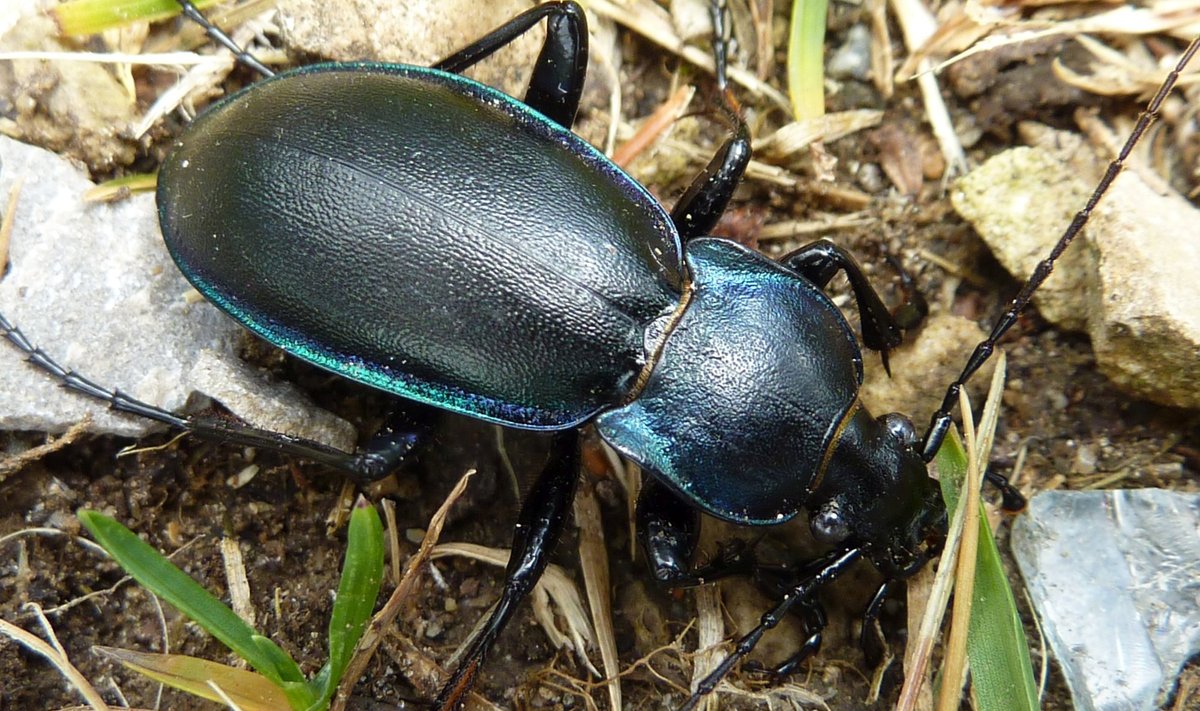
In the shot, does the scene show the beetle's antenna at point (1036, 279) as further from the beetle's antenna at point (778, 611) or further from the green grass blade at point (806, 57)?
the green grass blade at point (806, 57)

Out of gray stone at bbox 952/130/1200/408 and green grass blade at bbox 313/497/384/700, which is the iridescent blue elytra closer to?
green grass blade at bbox 313/497/384/700

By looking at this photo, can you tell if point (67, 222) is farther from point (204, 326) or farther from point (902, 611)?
point (902, 611)

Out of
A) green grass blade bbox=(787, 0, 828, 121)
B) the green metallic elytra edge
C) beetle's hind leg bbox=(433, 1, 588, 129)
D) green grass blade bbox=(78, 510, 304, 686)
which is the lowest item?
green grass blade bbox=(78, 510, 304, 686)

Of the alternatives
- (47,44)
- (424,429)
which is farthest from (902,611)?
(47,44)

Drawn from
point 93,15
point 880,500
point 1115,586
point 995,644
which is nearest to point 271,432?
point 93,15

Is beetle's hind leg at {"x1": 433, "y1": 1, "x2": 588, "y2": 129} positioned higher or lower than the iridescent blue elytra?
higher

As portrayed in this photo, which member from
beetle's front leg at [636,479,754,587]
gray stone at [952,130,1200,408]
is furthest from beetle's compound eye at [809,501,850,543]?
gray stone at [952,130,1200,408]

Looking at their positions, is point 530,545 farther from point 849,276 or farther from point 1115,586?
point 1115,586
